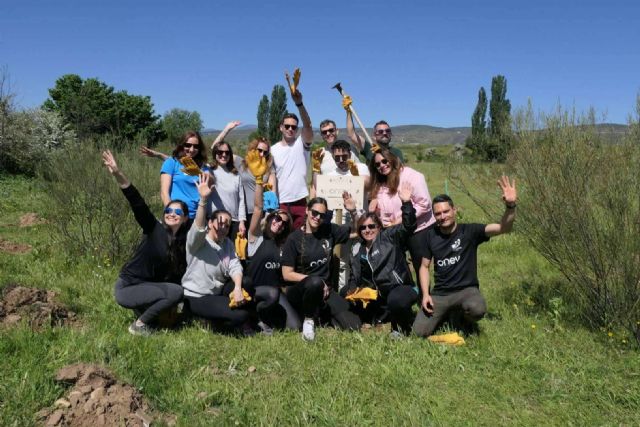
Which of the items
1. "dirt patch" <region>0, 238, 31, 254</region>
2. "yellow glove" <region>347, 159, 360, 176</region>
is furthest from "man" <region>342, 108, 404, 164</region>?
"dirt patch" <region>0, 238, 31, 254</region>

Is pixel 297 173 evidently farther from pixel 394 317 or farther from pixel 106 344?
pixel 106 344

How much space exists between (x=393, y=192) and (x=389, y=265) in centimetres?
81

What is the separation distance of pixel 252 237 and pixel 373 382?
82.5 inches

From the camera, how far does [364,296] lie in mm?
4785

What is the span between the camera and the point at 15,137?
21109 mm

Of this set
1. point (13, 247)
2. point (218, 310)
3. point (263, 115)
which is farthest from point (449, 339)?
point (263, 115)

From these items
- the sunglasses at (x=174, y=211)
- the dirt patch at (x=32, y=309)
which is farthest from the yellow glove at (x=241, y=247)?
the dirt patch at (x=32, y=309)

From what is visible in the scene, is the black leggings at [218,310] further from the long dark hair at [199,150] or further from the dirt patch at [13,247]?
the dirt patch at [13,247]

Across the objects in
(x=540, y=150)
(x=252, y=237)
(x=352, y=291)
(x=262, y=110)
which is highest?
(x=262, y=110)

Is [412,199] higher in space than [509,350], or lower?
higher

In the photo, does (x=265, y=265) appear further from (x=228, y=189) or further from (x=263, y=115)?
Result: (x=263, y=115)

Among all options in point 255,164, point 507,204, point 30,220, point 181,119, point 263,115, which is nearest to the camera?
point 507,204

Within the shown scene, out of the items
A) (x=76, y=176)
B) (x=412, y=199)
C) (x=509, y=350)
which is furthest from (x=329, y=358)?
(x=76, y=176)

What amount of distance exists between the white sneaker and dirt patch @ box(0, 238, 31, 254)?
5.27 metres
